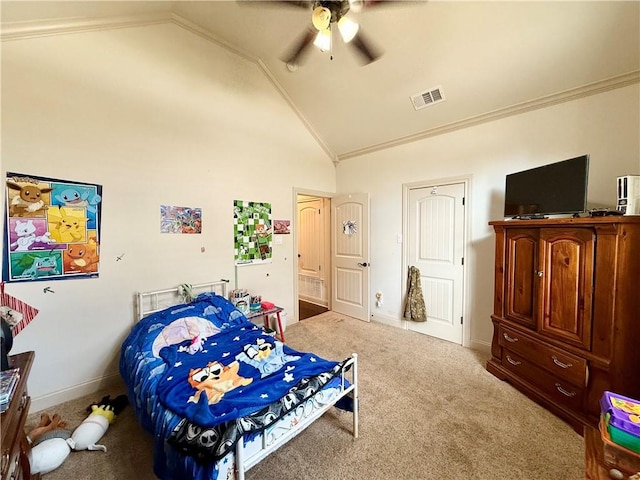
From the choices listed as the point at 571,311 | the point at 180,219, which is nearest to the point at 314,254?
the point at 180,219

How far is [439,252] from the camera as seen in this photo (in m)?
3.47

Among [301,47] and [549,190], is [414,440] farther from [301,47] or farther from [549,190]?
[301,47]

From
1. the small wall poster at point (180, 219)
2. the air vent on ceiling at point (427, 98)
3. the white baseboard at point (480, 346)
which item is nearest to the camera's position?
the small wall poster at point (180, 219)

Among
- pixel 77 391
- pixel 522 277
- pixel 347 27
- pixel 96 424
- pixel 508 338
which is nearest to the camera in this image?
pixel 347 27

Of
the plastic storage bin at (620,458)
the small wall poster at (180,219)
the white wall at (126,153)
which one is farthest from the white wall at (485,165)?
the small wall poster at (180,219)

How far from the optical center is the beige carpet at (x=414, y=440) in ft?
5.19

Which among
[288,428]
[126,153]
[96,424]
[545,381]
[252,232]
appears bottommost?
[96,424]

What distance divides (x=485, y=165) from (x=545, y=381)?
2.26m

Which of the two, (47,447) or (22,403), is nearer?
(22,403)

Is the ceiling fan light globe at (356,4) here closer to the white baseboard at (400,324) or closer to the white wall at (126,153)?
the white wall at (126,153)

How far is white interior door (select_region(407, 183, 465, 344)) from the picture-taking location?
330 cm

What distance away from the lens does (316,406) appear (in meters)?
1.62

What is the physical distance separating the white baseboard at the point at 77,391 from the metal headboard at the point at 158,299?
582 mm

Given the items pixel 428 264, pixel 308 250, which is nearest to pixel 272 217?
pixel 308 250
